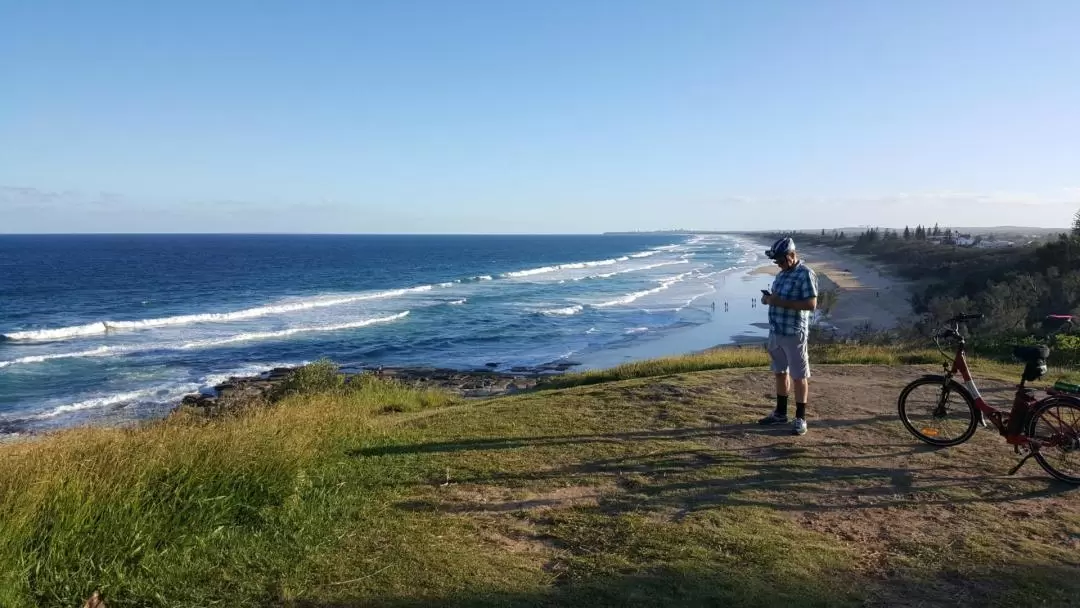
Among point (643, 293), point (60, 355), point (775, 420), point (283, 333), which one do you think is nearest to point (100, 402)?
point (60, 355)

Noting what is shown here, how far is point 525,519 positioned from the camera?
4637mm

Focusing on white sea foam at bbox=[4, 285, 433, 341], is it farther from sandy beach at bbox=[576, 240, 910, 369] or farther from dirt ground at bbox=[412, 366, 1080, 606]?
dirt ground at bbox=[412, 366, 1080, 606]

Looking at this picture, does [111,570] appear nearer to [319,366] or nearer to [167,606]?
[167,606]

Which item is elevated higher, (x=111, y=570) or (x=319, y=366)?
(x=111, y=570)

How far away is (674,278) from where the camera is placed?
64562 millimetres

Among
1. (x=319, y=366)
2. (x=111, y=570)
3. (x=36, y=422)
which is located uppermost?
(x=111, y=570)

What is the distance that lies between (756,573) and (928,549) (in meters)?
1.23

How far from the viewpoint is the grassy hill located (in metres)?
3.58

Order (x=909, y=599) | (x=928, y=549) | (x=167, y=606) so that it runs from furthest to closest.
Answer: (x=928, y=549), (x=909, y=599), (x=167, y=606)

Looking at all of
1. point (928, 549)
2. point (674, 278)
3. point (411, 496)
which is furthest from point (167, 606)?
point (674, 278)

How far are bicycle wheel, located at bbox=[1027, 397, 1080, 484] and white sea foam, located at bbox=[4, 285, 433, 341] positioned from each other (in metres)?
36.8

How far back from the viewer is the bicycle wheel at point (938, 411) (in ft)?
20.5

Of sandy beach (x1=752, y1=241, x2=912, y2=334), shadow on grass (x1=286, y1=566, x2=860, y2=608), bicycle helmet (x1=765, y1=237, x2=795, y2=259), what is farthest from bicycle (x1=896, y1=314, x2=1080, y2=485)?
sandy beach (x1=752, y1=241, x2=912, y2=334)

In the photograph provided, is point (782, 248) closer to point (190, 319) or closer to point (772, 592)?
point (772, 592)
